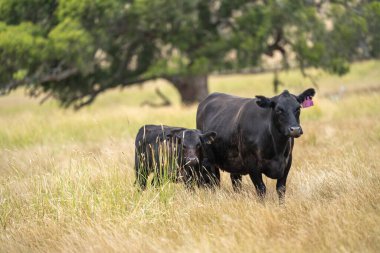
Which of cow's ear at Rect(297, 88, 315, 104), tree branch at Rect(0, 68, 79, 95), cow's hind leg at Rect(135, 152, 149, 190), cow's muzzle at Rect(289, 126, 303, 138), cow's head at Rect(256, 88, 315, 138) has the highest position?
cow's ear at Rect(297, 88, 315, 104)

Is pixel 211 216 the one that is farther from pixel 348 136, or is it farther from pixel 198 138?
pixel 348 136

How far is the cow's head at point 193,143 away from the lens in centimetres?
744

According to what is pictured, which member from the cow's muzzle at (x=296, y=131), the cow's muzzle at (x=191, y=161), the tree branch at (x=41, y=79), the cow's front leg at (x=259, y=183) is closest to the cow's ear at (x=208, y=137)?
the cow's muzzle at (x=191, y=161)

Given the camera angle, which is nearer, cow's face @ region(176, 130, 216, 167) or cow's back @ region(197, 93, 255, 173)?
cow's face @ region(176, 130, 216, 167)

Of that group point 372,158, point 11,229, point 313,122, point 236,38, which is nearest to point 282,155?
point 372,158

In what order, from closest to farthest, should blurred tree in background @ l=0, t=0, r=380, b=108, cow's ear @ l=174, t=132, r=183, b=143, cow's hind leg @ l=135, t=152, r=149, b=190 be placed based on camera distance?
cow's hind leg @ l=135, t=152, r=149, b=190
cow's ear @ l=174, t=132, r=183, b=143
blurred tree in background @ l=0, t=0, r=380, b=108

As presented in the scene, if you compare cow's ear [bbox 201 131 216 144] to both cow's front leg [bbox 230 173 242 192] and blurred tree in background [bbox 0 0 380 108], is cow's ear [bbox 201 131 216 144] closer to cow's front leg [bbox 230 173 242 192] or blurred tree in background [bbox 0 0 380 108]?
cow's front leg [bbox 230 173 242 192]

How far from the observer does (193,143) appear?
25.0 feet

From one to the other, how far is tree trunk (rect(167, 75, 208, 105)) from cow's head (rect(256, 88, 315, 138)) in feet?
41.3

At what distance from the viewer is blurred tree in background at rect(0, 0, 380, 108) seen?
1648 centimetres

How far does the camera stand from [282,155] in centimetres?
718

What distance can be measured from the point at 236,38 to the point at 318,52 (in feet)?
7.97

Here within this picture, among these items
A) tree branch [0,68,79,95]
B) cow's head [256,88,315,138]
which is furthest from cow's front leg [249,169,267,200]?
tree branch [0,68,79,95]

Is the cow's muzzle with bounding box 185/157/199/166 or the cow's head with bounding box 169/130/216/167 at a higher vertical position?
the cow's head with bounding box 169/130/216/167
